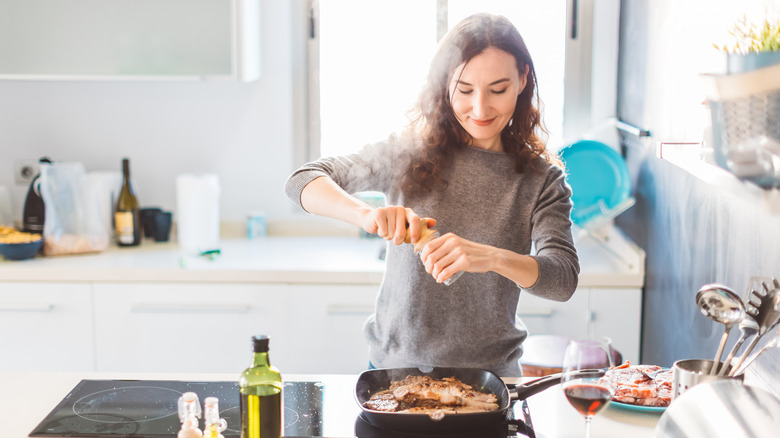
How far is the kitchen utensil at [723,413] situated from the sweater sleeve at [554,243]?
0.42 meters

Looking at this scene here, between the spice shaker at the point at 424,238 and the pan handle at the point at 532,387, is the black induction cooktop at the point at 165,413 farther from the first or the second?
the spice shaker at the point at 424,238

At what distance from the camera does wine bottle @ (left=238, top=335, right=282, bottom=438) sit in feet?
4.23

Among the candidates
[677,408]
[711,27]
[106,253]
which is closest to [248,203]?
[106,253]

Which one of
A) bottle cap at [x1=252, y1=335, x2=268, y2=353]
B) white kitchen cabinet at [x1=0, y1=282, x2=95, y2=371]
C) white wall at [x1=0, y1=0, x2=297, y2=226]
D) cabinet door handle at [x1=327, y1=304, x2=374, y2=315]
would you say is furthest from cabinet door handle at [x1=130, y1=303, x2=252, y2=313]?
bottle cap at [x1=252, y1=335, x2=268, y2=353]

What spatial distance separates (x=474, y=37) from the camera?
1.77 metres

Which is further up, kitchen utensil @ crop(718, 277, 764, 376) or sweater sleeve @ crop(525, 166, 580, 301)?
sweater sleeve @ crop(525, 166, 580, 301)

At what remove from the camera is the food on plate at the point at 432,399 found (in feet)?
4.79

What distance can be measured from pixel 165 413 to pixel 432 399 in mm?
502

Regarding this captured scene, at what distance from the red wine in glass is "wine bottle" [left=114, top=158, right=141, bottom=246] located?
2.29 m

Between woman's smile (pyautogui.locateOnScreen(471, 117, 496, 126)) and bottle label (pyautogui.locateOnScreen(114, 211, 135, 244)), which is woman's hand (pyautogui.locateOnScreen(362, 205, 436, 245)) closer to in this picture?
woman's smile (pyautogui.locateOnScreen(471, 117, 496, 126))

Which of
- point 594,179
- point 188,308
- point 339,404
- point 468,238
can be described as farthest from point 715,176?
point 188,308

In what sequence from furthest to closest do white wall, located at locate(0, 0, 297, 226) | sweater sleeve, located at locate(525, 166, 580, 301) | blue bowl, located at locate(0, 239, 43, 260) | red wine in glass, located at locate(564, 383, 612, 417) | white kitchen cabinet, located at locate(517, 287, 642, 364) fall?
white wall, located at locate(0, 0, 297, 226) → blue bowl, located at locate(0, 239, 43, 260) → white kitchen cabinet, located at locate(517, 287, 642, 364) → sweater sleeve, located at locate(525, 166, 580, 301) → red wine in glass, located at locate(564, 383, 612, 417)

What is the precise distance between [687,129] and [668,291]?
0.50 metres

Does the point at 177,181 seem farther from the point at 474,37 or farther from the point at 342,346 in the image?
the point at 474,37
